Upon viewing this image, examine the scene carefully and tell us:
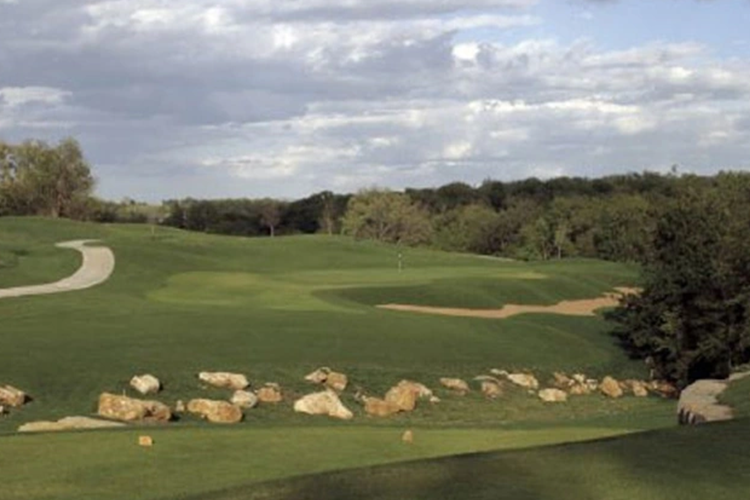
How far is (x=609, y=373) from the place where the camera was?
36.2m

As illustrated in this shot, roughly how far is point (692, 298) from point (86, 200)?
76458 mm

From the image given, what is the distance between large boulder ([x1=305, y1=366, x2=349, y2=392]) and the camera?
26.9 m

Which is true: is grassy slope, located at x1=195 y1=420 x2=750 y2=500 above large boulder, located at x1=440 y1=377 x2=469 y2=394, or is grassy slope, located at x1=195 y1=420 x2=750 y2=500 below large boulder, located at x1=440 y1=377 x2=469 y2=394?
above

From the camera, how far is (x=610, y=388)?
32.4 m

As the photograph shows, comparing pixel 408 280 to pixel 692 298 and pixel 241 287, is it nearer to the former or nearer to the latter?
pixel 241 287

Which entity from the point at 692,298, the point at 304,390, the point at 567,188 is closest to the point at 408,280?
the point at 692,298

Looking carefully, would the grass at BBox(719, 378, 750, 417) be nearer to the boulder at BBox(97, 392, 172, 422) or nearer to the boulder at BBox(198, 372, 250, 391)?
the boulder at BBox(97, 392, 172, 422)

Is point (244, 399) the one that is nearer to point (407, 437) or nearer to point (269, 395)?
point (269, 395)

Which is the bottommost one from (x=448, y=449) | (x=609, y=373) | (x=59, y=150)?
(x=609, y=373)

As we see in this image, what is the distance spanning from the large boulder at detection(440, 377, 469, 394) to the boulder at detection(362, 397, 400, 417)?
392cm

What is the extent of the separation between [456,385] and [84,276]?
26.2 metres

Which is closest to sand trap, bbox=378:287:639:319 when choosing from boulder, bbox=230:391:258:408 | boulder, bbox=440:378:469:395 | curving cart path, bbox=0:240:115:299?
boulder, bbox=440:378:469:395

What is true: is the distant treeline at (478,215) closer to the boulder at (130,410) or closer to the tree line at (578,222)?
the tree line at (578,222)

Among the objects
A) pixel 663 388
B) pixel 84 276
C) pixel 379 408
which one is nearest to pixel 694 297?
pixel 663 388
